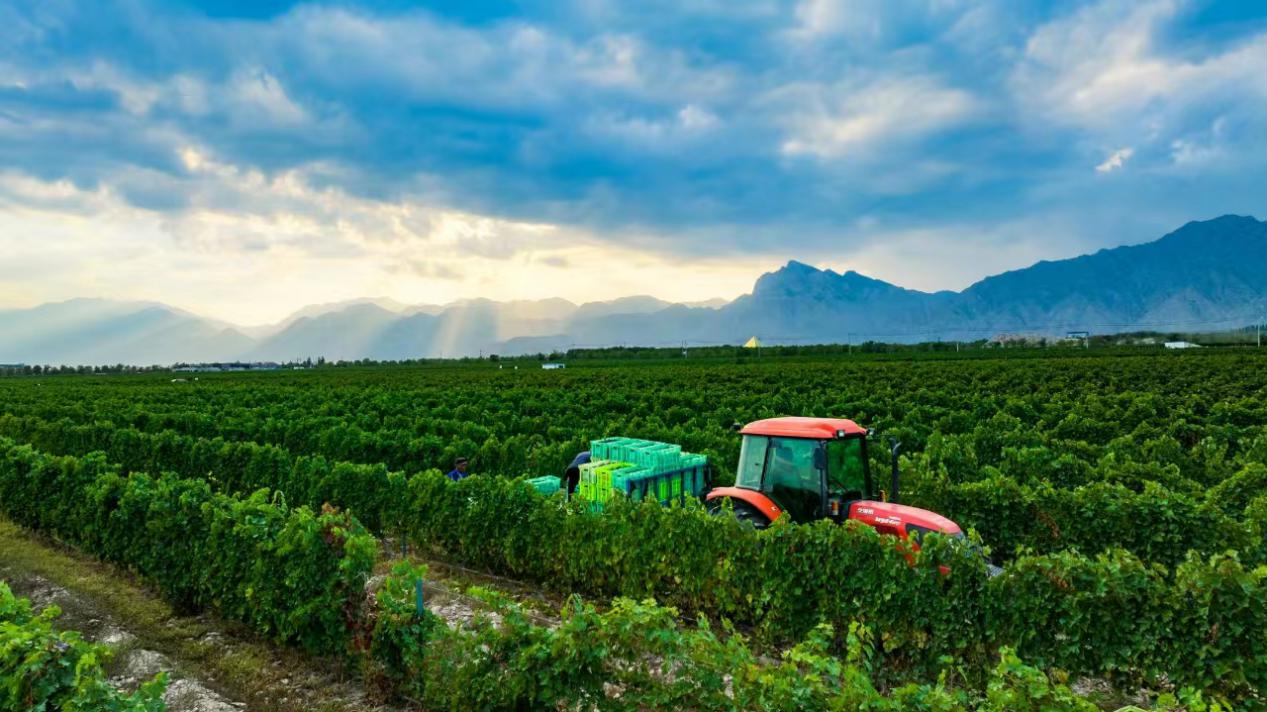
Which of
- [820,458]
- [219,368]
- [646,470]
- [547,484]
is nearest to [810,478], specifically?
[820,458]

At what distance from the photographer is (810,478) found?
9031 millimetres

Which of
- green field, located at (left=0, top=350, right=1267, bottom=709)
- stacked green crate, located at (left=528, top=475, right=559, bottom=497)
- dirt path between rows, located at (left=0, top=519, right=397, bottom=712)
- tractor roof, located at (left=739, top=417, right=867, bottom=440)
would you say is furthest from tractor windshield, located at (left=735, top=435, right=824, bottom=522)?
dirt path between rows, located at (left=0, top=519, right=397, bottom=712)

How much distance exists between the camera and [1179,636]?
20.9 ft

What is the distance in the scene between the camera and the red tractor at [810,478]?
28.6 feet

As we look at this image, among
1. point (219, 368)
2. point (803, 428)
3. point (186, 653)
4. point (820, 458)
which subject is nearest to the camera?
point (186, 653)

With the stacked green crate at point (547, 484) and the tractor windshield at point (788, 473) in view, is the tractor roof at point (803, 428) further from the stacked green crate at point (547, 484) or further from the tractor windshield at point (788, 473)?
the stacked green crate at point (547, 484)

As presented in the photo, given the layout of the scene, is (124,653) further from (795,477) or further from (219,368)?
(219,368)

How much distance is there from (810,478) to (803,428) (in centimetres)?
69

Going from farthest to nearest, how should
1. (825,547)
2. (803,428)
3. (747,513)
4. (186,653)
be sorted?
1. (747,513)
2. (803,428)
3. (186,653)
4. (825,547)

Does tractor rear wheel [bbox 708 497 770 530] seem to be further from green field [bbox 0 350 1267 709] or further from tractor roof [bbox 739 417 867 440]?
tractor roof [bbox 739 417 867 440]

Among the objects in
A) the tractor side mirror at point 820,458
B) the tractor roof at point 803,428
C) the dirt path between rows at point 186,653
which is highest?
the tractor roof at point 803,428

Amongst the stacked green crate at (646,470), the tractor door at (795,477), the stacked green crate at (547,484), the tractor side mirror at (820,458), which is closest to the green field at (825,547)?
the tractor side mirror at (820,458)

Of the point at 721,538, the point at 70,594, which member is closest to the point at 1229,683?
the point at 721,538

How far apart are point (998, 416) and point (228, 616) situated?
68.4 ft
